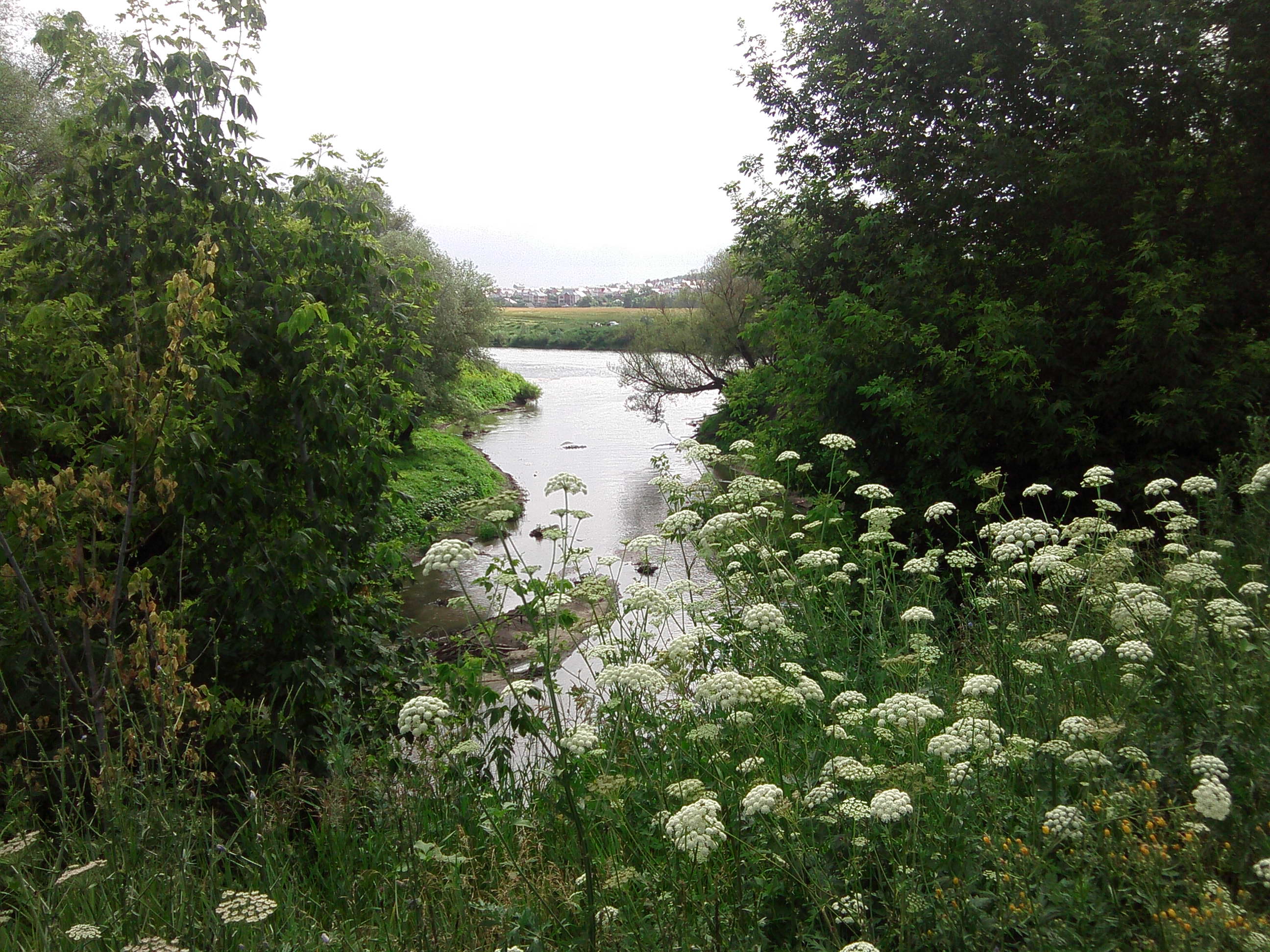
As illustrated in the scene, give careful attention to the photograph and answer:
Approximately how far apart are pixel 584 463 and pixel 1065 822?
25.5m

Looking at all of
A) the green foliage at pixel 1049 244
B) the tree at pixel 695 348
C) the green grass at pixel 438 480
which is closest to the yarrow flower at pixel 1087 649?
the green foliage at pixel 1049 244

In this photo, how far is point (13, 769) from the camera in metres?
3.52

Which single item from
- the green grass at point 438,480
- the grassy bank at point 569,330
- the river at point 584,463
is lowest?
the river at point 584,463

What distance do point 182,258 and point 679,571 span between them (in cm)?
860

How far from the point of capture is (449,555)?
2.55 metres

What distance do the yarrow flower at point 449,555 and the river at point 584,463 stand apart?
3.40 feet

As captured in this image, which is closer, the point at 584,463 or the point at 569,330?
the point at 584,463

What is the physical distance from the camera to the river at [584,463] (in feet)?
49.4

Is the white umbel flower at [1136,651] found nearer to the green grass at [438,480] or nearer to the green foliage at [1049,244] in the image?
the green foliage at [1049,244]

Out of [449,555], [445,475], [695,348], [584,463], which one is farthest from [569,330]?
[449,555]

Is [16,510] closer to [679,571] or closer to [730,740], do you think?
[730,740]

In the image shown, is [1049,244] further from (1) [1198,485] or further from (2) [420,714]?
(2) [420,714]

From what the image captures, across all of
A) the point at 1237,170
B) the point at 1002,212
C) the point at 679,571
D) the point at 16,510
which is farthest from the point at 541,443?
the point at 16,510

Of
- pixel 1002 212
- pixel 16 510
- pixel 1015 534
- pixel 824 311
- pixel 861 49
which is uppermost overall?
pixel 861 49
